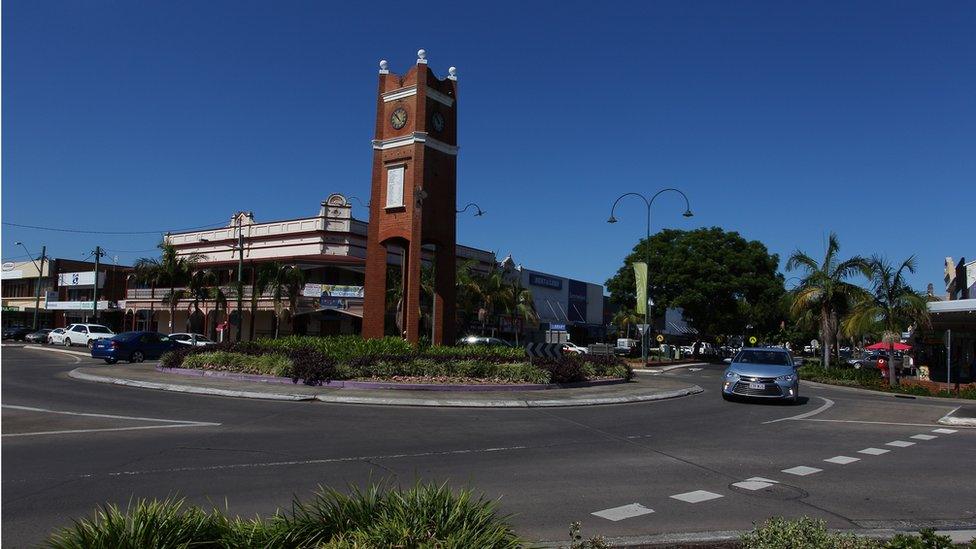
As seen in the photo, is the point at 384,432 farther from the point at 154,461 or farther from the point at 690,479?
the point at 690,479

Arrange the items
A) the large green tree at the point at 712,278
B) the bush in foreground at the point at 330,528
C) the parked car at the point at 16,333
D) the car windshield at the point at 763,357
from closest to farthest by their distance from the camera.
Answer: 1. the bush in foreground at the point at 330,528
2. the car windshield at the point at 763,357
3. the large green tree at the point at 712,278
4. the parked car at the point at 16,333

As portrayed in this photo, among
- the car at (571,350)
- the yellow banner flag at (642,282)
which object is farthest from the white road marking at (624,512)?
the yellow banner flag at (642,282)

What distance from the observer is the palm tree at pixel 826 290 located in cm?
3123

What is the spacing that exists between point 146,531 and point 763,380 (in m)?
17.8

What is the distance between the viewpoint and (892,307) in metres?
27.5

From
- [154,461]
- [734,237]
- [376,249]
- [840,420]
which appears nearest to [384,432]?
[154,461]

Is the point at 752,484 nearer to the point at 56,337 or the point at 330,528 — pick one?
the point at 330,528

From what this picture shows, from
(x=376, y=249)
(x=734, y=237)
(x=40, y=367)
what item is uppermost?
(x=734, y=237)

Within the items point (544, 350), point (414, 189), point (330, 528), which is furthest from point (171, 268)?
point (330, 528)

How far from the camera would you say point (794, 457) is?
1074cm

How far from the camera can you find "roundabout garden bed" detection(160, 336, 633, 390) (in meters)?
19.9

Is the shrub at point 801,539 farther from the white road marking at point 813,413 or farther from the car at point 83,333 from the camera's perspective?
the car at point 83,333

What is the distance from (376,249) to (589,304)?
166 ft

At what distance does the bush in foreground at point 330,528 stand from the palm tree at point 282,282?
131 ft
